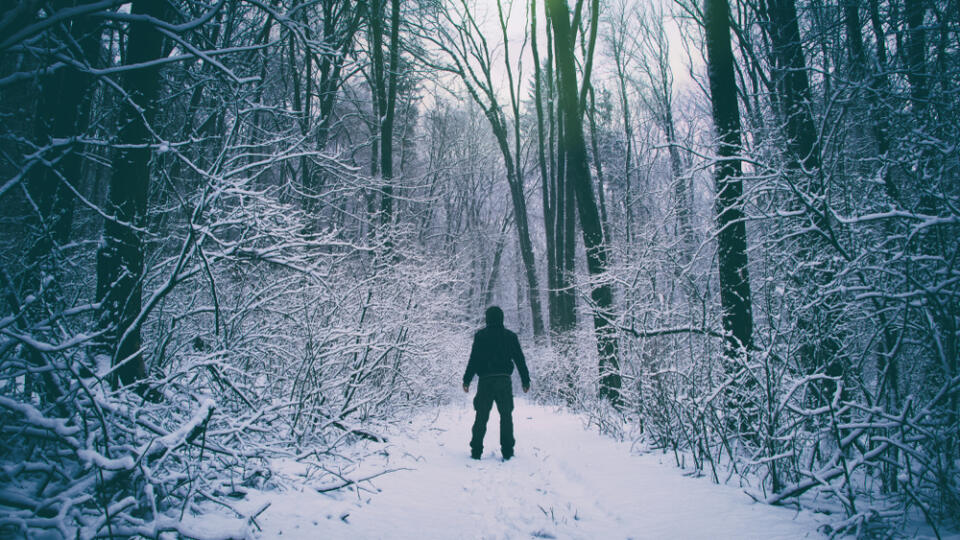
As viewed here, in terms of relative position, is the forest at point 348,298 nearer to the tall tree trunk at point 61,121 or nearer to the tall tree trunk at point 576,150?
the tall tree trunk at point 61,121

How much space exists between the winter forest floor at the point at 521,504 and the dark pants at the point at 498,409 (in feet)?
0.88

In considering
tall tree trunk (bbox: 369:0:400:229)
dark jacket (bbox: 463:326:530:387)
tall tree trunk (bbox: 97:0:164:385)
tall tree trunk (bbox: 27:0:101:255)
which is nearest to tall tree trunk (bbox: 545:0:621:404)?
dark jacket (bbox: 463:326:530:387)

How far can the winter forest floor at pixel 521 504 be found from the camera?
2.79 metres

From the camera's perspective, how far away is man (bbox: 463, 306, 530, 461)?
18.0ft

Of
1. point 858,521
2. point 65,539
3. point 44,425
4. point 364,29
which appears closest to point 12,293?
point 44,425

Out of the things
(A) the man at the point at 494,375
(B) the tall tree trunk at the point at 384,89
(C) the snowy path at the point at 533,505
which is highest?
(B) the tall tree trunk at the point at 384,89

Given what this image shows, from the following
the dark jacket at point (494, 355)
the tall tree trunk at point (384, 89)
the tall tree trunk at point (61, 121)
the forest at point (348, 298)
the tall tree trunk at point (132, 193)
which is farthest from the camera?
the tall tree trunk at point (384, 89)

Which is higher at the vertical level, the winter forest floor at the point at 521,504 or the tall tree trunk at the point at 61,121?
the tall tree trunk at the point at 61,121

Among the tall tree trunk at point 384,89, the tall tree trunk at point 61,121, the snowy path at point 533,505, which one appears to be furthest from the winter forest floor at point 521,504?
the tall tree trunk at point 384,89

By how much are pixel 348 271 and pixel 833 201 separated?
6.05 meters

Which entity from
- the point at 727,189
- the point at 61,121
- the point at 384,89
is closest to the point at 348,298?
the point at 61,121

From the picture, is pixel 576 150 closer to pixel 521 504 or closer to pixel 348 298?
pixel 348 298

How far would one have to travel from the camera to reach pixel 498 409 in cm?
555

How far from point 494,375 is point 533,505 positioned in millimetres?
2297
